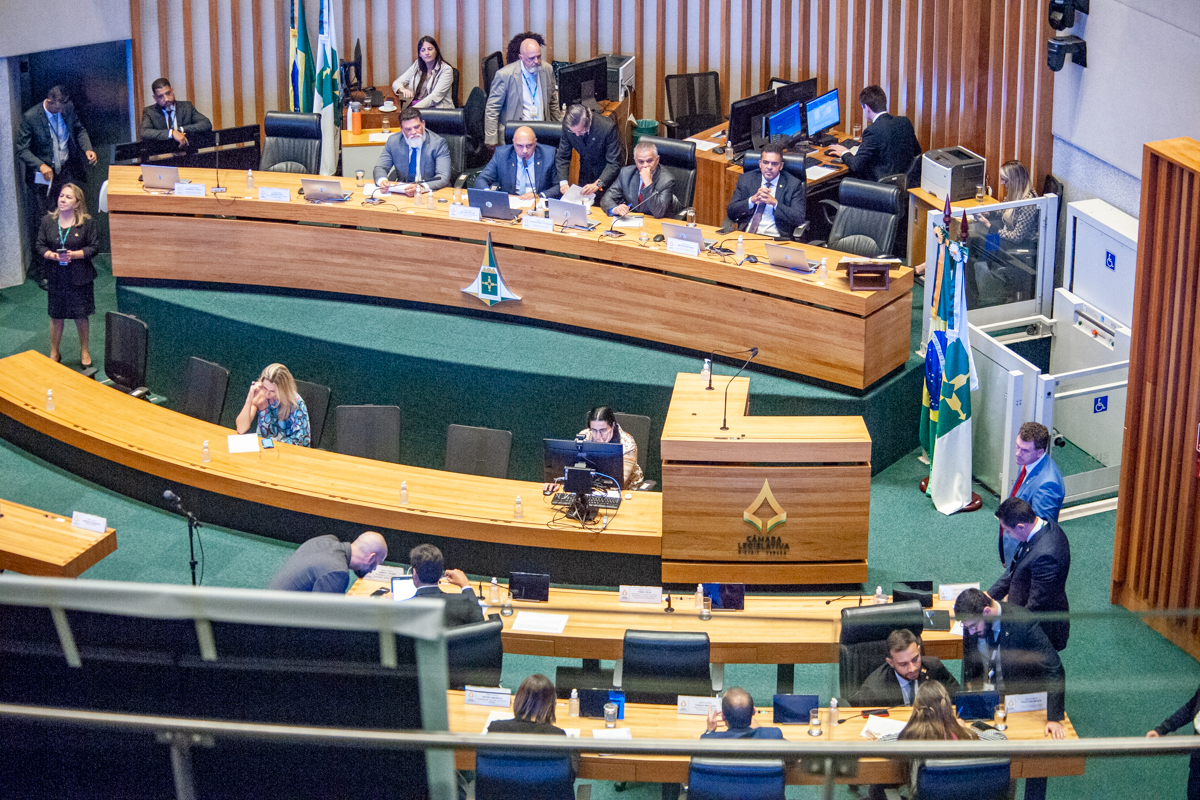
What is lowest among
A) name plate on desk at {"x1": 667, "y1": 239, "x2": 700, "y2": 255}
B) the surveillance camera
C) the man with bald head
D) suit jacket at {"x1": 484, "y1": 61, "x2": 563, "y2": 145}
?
the man with bald head

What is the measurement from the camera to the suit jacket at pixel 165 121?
406 inches

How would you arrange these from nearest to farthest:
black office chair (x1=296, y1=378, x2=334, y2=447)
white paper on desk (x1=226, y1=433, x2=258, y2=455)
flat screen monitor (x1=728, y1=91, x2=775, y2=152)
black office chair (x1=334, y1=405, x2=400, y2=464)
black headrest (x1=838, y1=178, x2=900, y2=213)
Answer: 1. white paper on desk (x1=226, y1=433, x2=258, y2=455)
2. black office chair (x1=334, y1=405, x2=400, y2=464)
3. black office chair (x1=296, y1=378, x2=334, y2=447)
4. black headrest (x1=838, y1=178, x2=900, y2=213)
5. flat screen monitor (x1=728, y1=91, x2=775, y2=152)

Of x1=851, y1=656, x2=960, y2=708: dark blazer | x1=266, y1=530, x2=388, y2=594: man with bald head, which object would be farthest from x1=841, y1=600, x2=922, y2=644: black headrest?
x1=266, y1=530, x2=388, y2=594: man with bald head

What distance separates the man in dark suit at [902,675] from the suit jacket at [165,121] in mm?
7338

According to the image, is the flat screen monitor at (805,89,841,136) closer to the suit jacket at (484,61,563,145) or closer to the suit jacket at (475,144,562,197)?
the suit jacket at (484,61,563,145)

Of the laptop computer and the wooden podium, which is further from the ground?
the laptop computer

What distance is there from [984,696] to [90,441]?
5.52 metres

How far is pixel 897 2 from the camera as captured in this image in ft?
35.3

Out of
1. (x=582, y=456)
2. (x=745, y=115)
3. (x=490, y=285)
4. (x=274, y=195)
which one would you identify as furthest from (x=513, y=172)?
(x=582, y=456)

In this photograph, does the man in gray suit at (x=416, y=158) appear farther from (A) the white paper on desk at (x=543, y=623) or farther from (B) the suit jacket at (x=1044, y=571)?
(A) the white paper on desk at (x=543, y=623)

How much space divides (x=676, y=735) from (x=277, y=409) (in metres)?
4.06

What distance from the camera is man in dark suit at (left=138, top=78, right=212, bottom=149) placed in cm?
1031

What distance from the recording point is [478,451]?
741 cm

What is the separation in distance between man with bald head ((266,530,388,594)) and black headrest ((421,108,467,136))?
470cm
